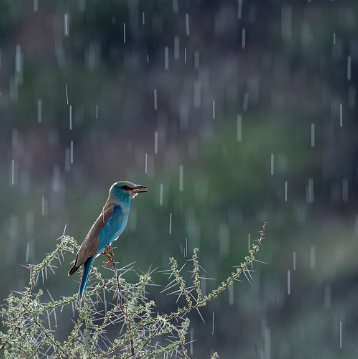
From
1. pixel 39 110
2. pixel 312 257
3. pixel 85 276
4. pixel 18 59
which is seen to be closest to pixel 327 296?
pixel 312 257

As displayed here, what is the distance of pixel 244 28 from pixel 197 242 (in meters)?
5.58

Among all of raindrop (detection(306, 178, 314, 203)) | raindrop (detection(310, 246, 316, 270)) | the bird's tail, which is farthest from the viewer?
raindrop (detection(306, 178, 314, 203))

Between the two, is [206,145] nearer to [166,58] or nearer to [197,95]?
[197,95]

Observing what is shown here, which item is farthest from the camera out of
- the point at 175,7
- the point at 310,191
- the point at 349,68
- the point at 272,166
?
the point at 175,7

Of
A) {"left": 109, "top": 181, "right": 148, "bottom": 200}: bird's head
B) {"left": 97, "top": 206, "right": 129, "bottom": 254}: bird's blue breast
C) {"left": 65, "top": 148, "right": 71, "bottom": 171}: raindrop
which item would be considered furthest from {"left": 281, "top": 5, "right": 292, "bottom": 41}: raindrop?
{"left": 97, "top": 206, "right": 129, "bottom": 254}: bird's blue breast

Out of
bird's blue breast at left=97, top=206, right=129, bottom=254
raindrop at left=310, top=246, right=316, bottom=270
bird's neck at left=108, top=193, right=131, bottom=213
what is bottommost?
raindrop at left=310, top=246, right=316, bottom=270

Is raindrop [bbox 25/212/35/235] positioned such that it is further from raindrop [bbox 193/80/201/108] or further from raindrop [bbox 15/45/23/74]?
raindrop [bbox 193/80/201/108]

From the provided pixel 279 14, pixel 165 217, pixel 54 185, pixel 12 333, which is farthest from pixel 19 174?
pixel 12 333

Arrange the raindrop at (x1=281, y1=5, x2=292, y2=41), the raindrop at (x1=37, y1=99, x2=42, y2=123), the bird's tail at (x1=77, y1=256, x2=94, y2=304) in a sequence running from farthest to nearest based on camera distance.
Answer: the raindrop at (x1=281, y1=5, x2=292, y2=41), the raindrop at (x1=37, y1=99, x2=42, y2=123), the bird's tail at (x1=77, y1=256, x2=94, y2=304)

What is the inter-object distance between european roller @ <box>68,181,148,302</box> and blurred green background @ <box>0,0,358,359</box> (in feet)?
26.0

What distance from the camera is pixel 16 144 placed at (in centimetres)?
1464

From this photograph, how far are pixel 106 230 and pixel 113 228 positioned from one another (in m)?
0.04

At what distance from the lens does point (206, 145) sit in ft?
44.0

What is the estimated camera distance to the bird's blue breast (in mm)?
2600
